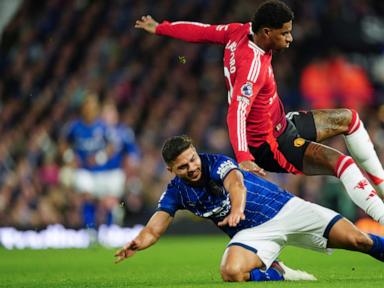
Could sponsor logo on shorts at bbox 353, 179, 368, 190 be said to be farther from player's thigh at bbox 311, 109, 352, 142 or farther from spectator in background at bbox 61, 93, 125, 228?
spectator in background at bbox 61, 93, 125, 228

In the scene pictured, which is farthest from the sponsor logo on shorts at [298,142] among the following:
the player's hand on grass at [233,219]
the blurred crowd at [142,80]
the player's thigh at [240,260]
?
the blurred crowd at [142,80]

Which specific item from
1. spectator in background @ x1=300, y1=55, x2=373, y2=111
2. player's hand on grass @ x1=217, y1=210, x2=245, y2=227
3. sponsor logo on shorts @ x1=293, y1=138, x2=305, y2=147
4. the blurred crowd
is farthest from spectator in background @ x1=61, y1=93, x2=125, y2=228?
player's hand on grass @ x1=217, y1=210, x2=245, y2=227

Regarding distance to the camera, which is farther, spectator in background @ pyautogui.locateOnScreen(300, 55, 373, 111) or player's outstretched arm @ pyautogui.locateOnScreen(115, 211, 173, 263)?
spectator in background @ pyautogui.locateOnScreen(300, 55, 373, 111)

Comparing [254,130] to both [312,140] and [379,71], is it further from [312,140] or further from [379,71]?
[379,71]

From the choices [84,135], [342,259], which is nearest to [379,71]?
[84,135]

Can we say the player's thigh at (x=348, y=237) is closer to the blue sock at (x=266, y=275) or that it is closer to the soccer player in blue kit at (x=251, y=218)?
the soccer player in blue kit at (x=251, y=218)

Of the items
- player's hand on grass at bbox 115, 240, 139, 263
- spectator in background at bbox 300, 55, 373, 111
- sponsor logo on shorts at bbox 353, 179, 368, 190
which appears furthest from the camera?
spectator in background at bbox 300, 55, 373, 111

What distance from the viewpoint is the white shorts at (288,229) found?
8102 millimetres

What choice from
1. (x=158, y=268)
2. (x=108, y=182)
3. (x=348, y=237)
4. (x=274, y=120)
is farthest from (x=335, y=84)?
(x=348, y=237)

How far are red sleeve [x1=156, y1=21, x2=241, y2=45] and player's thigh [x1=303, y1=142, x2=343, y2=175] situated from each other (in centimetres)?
118

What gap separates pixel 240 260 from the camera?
802 centimetres

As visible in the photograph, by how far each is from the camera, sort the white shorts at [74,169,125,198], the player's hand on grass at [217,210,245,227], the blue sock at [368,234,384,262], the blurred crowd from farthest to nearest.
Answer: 1. the blurred crowd
2. the white shorts at [74,169,125,198]
3. the blue sock at [368,234,384,262]
4. the player's hand on grass at [217,210,245,227]

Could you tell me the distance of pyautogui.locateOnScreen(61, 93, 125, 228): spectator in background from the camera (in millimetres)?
14352

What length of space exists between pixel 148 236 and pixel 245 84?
58.2 inches
